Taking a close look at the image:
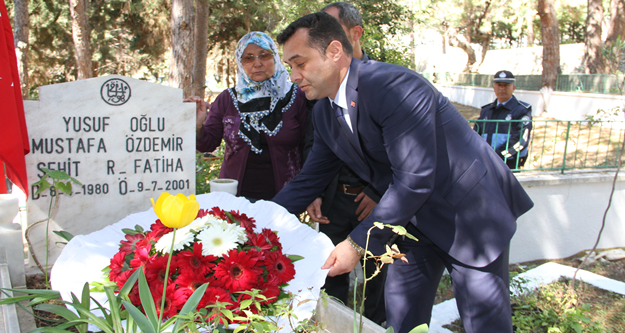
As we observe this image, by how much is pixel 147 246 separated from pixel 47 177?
1276 mm

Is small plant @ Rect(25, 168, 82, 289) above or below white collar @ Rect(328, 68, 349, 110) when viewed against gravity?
below

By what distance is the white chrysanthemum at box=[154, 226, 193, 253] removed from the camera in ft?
4.47

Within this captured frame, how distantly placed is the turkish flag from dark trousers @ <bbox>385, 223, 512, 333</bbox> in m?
1.83

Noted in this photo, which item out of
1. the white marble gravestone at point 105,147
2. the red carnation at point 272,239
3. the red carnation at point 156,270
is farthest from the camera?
the white marble gravestone at point 105,147

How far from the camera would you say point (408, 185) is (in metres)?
1.62

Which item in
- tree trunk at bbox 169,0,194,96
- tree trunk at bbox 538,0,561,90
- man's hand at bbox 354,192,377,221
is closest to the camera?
man's hand at bbox 354,192,377,221

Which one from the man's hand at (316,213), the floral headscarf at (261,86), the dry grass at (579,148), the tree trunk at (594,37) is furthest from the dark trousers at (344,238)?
the tree trunk at (594,37)

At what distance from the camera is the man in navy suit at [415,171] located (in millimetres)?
1632

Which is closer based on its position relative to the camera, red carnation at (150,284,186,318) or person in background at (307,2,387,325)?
red carnation at (150,284,186,318)

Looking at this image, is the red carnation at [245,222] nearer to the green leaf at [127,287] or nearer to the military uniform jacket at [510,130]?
the green leaf at [127,287]

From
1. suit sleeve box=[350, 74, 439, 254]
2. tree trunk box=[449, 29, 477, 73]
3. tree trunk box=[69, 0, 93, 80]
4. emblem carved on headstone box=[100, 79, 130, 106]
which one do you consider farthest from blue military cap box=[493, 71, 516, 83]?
tree trunk box=[449, 29, 477, 73]

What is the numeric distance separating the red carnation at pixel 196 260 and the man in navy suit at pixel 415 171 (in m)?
0.41

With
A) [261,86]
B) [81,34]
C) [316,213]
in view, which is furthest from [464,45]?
[316,213]

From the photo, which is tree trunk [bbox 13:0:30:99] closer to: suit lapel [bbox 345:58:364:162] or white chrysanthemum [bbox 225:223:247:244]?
suit lapel [bbox 345:58:364:162]
